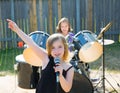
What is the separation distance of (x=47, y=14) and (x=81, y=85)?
Result: 6434mm

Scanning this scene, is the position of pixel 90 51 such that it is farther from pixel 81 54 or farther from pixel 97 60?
pixel 97 60

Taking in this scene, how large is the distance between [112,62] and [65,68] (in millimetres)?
5771

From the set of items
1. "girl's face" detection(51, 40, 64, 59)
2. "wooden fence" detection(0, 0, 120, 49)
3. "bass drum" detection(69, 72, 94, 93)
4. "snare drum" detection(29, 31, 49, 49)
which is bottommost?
"bass drum" detection(69, 72, 94, 93)

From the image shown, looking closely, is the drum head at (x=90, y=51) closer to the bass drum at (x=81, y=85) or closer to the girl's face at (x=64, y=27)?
the bass drum at (x=81, y=85)

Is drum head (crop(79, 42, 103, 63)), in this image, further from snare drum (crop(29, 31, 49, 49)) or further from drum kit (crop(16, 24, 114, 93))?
snare drum (crop(29, 31, 49, 49))

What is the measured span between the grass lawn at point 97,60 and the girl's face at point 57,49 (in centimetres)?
499

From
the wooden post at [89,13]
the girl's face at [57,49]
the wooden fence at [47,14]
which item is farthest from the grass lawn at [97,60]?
the girl's face at [57,49]

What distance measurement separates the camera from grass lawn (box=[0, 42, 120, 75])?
884cm

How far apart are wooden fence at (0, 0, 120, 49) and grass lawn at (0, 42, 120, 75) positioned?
81 cm

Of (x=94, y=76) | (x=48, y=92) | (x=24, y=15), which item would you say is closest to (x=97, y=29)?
(x=24, y=15)

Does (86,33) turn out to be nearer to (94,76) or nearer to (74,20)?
(94,76)

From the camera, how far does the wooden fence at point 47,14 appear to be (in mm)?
11892

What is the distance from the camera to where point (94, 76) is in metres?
7.95

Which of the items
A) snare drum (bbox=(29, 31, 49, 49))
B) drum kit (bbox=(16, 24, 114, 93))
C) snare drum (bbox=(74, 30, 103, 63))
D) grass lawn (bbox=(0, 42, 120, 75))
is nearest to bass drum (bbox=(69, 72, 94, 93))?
drum kit (bbox=(16, 24, 114, 93))
